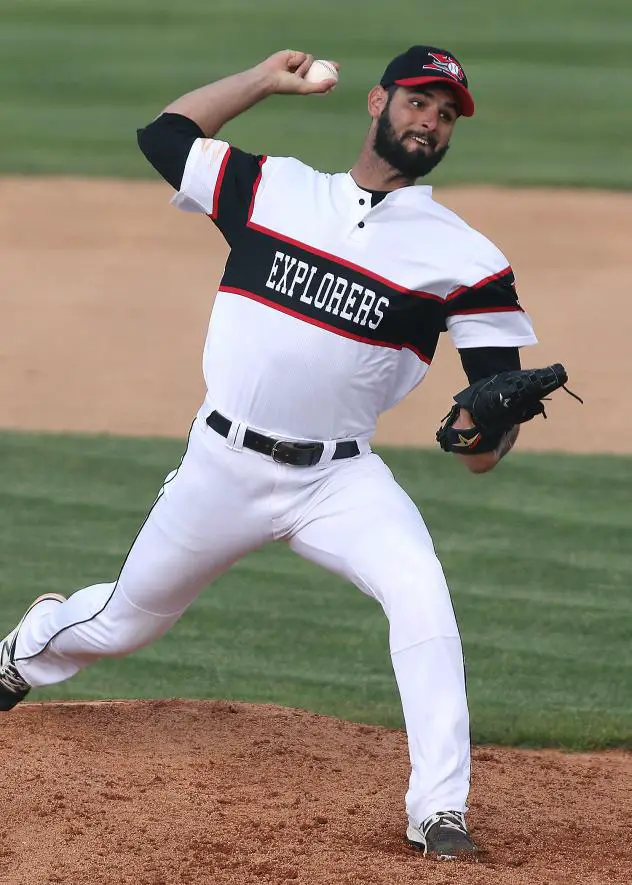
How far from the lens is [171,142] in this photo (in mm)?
4539

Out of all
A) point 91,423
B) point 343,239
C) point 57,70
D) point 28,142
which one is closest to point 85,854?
point 343,239

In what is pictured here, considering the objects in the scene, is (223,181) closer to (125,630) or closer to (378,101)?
(378,101)

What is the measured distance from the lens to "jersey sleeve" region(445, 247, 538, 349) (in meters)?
4.27

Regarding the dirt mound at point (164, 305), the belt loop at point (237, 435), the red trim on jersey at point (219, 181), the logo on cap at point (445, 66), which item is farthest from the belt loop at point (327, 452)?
the dirt mound at point (164, 305)

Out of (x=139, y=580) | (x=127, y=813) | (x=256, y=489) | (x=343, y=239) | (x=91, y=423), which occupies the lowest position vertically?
(x=91, y=423)

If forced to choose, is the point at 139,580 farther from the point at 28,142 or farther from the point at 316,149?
the point at 28,142

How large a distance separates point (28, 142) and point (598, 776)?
10.0 m

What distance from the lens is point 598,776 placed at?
16.8 feet

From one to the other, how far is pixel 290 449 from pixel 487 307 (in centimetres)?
68

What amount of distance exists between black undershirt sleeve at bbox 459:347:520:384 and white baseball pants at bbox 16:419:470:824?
40 centimetres

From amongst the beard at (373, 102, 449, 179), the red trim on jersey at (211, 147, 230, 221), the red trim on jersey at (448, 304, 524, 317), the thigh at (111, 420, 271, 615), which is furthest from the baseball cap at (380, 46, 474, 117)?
the thigh at (111, 420, 271, 615)

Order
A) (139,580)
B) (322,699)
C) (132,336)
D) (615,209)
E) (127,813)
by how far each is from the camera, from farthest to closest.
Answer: (615,209) → (132,336) → (322,699) → (139,580) → (127,813)

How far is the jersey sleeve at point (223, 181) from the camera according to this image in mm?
4469

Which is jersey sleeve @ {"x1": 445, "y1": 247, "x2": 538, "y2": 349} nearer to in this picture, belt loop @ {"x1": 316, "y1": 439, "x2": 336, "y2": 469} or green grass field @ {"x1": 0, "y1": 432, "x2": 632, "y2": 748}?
belt loop @ {"x1": 316, "y1": 439, "x2": 336, "y2": 469}
